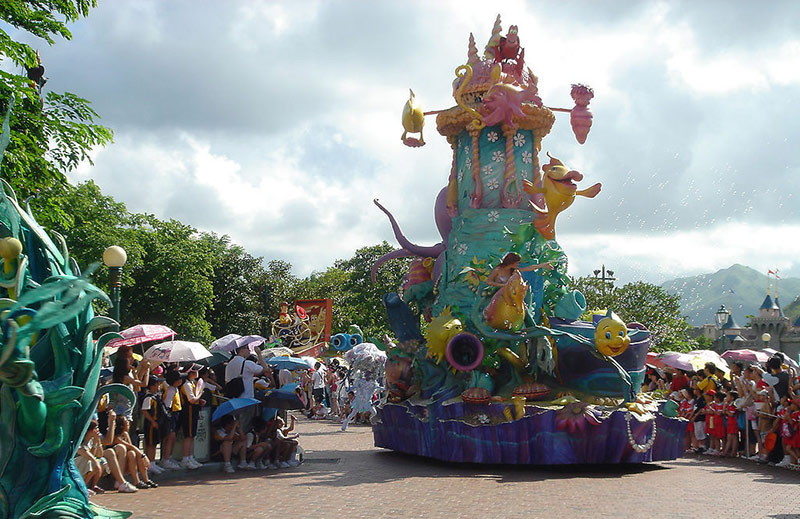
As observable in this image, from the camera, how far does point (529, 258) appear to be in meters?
14.2

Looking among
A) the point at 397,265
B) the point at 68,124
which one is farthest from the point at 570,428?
the point at 397,265

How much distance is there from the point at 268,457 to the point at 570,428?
491 centimetres

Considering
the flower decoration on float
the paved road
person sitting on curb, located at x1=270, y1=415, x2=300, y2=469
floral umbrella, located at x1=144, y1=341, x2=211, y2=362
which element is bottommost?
the paved road

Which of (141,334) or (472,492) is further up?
(141,334)

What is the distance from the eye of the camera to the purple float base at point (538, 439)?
40.8 feet

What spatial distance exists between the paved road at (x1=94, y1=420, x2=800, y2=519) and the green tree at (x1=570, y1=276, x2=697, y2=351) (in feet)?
73.5

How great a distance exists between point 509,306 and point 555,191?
2.34 metres

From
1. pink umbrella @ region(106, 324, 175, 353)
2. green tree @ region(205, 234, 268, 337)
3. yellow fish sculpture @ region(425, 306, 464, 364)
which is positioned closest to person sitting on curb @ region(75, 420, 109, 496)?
pink umbrella @ region(106, 324, 175, 353)

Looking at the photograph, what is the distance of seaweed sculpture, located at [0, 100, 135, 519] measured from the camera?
6000 mm

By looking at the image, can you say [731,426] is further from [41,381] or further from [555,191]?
[41,381]

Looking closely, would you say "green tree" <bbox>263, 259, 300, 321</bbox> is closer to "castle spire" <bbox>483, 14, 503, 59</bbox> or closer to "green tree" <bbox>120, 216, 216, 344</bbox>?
"green tree" <bbox>120, 216, 216, 344</bbox>

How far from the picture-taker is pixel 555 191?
13.8 metres

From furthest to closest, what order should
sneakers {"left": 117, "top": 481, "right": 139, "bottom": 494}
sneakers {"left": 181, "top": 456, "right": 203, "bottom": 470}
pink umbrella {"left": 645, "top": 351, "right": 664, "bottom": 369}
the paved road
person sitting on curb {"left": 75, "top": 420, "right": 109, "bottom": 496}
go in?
pink umbrella {"left": 645, "top": 351, "right": 664, "bottom": 369} < sneakers {"left": 181, "top": 456, "right": 203, "bottom": 470} < sneakers {"left": 117, "top": 481, "right": 139, "bottom": 494} < person sitting on curb {"left": 75, "top": 420, "right": 109, "bottom": 496} < the paved road

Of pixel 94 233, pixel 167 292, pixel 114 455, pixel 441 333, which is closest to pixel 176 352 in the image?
pixel 114 455
